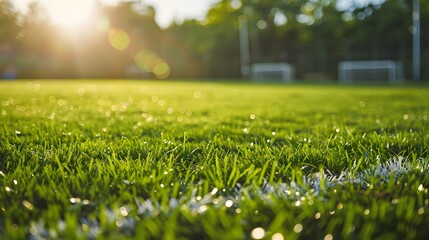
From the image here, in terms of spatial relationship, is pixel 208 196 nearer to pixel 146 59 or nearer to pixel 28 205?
pixel 28 205

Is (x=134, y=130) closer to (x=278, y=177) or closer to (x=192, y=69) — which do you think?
(x=278, y=177)

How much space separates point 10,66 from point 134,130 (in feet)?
117

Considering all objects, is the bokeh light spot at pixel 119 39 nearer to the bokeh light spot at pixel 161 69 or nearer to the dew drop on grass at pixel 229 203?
the bokeh light spot at pixel 161 69

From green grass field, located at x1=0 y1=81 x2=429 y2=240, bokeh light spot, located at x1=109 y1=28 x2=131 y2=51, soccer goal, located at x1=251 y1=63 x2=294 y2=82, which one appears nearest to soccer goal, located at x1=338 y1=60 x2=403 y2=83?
soccer goal, located at x1=251 y1=63 x2=294 y2=82

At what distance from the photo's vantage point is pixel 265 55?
29.1 metres

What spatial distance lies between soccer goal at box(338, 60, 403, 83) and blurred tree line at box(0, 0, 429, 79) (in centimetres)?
73

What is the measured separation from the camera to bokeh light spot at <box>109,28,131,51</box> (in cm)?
3504

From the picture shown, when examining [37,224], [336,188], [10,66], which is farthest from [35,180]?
[10,66]

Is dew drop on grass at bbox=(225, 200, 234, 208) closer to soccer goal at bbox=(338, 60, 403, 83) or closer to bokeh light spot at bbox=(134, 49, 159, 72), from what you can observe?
soccer goal at bbox=(338, 60, 403, 83)

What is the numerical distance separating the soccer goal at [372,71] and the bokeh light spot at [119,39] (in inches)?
837

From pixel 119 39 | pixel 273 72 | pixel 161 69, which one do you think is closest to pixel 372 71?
pixel 273 72

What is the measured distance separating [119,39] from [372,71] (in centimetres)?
2440

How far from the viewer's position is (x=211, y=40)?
31.0 m

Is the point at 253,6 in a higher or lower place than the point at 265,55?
higher
